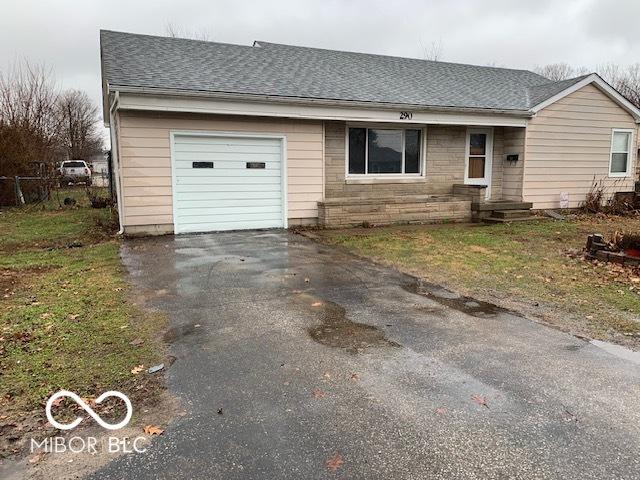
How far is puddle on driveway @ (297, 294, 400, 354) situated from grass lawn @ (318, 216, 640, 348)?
6.07 ft

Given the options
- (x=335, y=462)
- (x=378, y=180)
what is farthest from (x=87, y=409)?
(x=378, y=180)

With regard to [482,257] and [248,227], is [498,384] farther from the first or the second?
[248,227]

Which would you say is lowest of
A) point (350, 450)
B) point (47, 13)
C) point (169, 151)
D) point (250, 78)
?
point (350, 450)

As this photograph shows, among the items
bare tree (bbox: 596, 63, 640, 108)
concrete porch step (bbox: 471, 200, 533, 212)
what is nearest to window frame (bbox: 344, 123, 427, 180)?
concrete porch step (bbox: 471, 200, 533, 212)

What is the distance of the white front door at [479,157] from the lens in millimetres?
14188

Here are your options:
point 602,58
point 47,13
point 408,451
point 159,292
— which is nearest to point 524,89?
point 159,292

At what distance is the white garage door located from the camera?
34.8 ft

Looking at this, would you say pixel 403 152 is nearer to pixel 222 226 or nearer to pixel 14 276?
pixel 222 226

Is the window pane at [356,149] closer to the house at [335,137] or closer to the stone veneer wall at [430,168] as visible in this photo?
the house at [335,137]

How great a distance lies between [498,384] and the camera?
11.2 ft

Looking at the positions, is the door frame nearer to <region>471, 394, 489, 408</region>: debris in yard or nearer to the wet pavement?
the wet pavement

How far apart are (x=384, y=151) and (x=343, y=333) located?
9.34 metres

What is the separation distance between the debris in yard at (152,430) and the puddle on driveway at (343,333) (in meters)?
1.72

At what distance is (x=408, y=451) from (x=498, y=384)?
1.16 m
